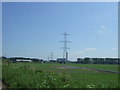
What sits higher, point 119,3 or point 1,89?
point 119,3

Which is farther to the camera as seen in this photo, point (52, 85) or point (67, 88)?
point (52, 85)

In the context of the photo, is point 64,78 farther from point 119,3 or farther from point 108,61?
point 108,61

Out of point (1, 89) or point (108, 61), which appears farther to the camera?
point (108, 61)

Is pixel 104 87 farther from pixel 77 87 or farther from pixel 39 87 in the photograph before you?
pixel 39 87

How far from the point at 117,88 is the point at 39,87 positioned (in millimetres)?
2854

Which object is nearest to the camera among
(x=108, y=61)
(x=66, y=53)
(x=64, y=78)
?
(x=64, y=78)

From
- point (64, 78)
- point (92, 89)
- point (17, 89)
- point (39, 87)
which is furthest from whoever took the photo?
point (64, 78)

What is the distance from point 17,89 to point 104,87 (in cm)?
363

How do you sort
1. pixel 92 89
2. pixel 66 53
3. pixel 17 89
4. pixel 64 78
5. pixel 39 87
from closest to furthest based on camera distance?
pixel 92 89 → pixel 39 87 → pixel 17 89 → pixel 64 78 → pixel 66 53

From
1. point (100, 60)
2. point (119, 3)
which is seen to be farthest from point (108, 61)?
point (119, 3)

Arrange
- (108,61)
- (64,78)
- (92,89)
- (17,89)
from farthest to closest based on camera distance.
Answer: (108,61) < (64,78) < (17,89) < (92,89)

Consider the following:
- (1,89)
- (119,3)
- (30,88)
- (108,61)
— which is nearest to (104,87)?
(30,88)

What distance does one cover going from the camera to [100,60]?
10869 centimetres

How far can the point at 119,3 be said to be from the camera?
34.6 ft
